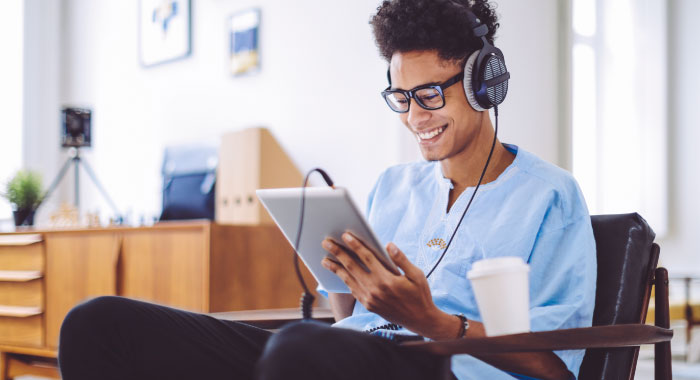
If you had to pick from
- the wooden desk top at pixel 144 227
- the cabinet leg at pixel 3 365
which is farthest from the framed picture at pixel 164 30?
the cabinet leg at pixel 3 365

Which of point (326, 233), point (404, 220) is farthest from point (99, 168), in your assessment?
point (326, 233)

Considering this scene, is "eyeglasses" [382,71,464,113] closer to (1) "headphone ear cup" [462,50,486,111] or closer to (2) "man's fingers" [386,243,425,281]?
(1) "headphone ear cup" [462,50,486,111]

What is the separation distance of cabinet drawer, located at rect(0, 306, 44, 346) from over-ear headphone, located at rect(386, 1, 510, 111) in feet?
7.72

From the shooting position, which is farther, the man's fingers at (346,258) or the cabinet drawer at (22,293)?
the cabinet drawer at (22,293)

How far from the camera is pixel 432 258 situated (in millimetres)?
1360

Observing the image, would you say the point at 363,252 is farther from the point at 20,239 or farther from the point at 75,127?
the point at 75,127

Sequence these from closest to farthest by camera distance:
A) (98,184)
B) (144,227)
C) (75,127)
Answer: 1. (144,227)
2. (75,127)
3. (98,184)

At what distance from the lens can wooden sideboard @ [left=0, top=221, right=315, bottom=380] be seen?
2.49 meters

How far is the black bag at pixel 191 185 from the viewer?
314 centimetres

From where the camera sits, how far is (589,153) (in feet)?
16.3

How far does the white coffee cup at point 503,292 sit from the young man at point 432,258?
0.10 meters

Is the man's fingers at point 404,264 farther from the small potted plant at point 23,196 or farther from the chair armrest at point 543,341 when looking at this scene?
the small potted plant at point 23,196

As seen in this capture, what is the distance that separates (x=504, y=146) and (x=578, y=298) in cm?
40

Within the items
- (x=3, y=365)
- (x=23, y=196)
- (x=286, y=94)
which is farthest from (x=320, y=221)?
(x=23, y=196)
